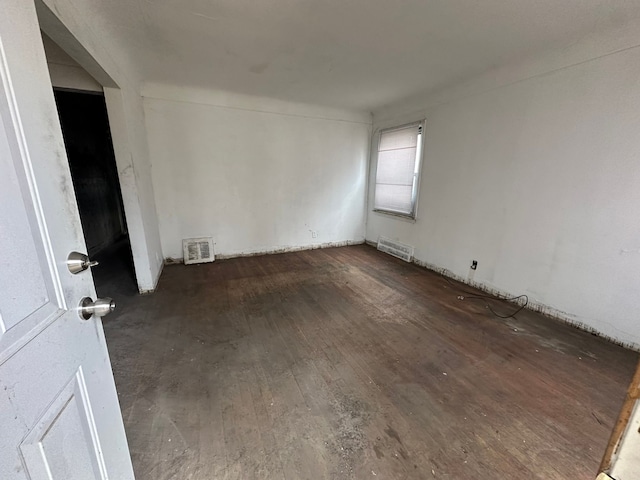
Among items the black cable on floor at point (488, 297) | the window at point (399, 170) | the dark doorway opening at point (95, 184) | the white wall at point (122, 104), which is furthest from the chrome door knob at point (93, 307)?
the window at point (399, 170)

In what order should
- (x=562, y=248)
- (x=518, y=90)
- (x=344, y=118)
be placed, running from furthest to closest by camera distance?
(x=344, y=118), (x=518, y=90), (x=562, y=248)

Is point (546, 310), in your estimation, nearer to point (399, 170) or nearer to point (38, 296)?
point (399, 170)

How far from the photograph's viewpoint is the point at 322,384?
1761mm

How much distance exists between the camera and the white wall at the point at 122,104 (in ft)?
5.26

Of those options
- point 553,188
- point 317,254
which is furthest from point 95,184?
point 553,188

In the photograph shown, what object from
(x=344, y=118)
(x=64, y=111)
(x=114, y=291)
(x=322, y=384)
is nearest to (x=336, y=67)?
(x=344, y=118)

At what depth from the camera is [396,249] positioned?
14.8 feet

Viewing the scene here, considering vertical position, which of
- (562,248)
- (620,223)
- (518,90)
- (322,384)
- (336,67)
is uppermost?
(336,67)

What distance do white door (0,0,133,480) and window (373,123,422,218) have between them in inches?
159

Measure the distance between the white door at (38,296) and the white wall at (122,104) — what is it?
122 cm

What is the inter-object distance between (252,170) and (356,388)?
350 centimetres

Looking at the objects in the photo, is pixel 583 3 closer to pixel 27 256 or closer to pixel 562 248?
pixel 562 248

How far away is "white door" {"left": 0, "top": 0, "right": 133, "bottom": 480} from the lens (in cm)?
51

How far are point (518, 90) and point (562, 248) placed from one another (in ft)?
5.44
